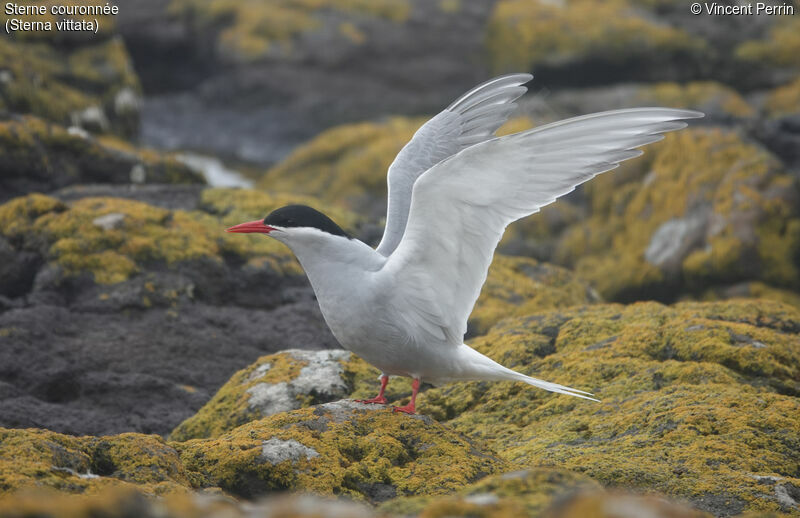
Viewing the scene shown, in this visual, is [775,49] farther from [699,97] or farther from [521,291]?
[521,291]

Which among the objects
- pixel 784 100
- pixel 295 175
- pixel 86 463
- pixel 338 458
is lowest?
pixel 338 458

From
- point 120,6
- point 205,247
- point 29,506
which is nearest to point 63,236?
point 205,247

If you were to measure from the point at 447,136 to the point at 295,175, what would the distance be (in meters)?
9.42

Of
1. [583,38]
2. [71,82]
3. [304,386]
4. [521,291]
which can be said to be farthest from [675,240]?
[71,82]

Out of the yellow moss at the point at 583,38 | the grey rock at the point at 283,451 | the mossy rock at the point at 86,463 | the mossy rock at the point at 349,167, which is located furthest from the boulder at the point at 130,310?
the yellow moss at the point at 583,38

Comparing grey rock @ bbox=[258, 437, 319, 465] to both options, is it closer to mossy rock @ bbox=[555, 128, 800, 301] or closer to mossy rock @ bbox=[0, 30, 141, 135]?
mossy rock @ bbox=[555, 128, 800, 301]

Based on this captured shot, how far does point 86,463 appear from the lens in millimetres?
4043

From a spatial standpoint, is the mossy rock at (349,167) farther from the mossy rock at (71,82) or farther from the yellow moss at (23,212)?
the yellow moss at (23,212)

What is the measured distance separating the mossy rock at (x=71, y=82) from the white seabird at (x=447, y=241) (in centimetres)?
745

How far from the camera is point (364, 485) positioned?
447 centimetres

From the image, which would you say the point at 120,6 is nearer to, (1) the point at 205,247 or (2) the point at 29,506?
(1) the point at 205,247

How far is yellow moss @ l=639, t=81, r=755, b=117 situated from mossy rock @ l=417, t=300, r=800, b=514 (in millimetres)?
10416

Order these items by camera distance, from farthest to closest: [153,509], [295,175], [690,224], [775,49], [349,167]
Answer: [775,49]
[295,175]
[349,167]
[690,224]
[153,509]

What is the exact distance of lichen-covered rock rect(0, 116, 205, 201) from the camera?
9297 mm
